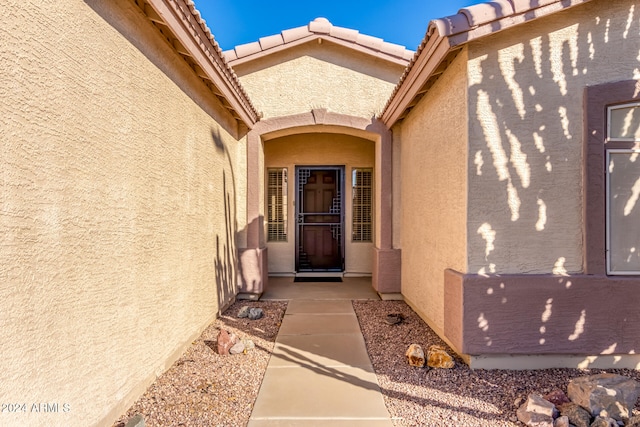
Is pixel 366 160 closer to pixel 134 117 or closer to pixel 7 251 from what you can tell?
pixel 134 117

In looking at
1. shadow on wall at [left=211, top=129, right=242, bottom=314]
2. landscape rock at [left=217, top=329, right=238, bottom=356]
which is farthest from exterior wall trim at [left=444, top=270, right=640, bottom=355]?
shadow on wall at [left=211, top=129, right=242, bottom=314]

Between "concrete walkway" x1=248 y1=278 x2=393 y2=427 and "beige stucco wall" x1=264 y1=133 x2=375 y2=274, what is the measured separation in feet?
10.2

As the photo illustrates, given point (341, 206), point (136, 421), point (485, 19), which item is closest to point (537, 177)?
point (485, 19)

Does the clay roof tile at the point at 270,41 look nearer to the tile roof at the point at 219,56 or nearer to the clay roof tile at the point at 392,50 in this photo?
the tile roof at the point at 219,56

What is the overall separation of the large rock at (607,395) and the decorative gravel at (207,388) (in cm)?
304

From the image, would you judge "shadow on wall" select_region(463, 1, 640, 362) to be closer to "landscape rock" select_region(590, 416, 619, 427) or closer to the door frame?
"landscape rock" select_region(590, 416, 619, 427)

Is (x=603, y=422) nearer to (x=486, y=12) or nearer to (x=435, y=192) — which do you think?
(x=435, y=192)

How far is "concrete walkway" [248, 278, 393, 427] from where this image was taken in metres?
3.34

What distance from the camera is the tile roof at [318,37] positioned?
775 cm

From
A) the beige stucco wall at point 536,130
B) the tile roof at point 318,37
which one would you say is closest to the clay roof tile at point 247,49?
the tile roof at point 318,37

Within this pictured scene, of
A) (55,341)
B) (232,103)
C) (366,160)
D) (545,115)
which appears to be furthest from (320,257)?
(55,341)

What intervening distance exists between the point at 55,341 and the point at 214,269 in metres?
3.61

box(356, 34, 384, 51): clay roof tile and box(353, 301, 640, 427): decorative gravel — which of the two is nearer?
box(353, 301, 640, 427): decorative gravel

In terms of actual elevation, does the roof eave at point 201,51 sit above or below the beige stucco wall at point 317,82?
below
